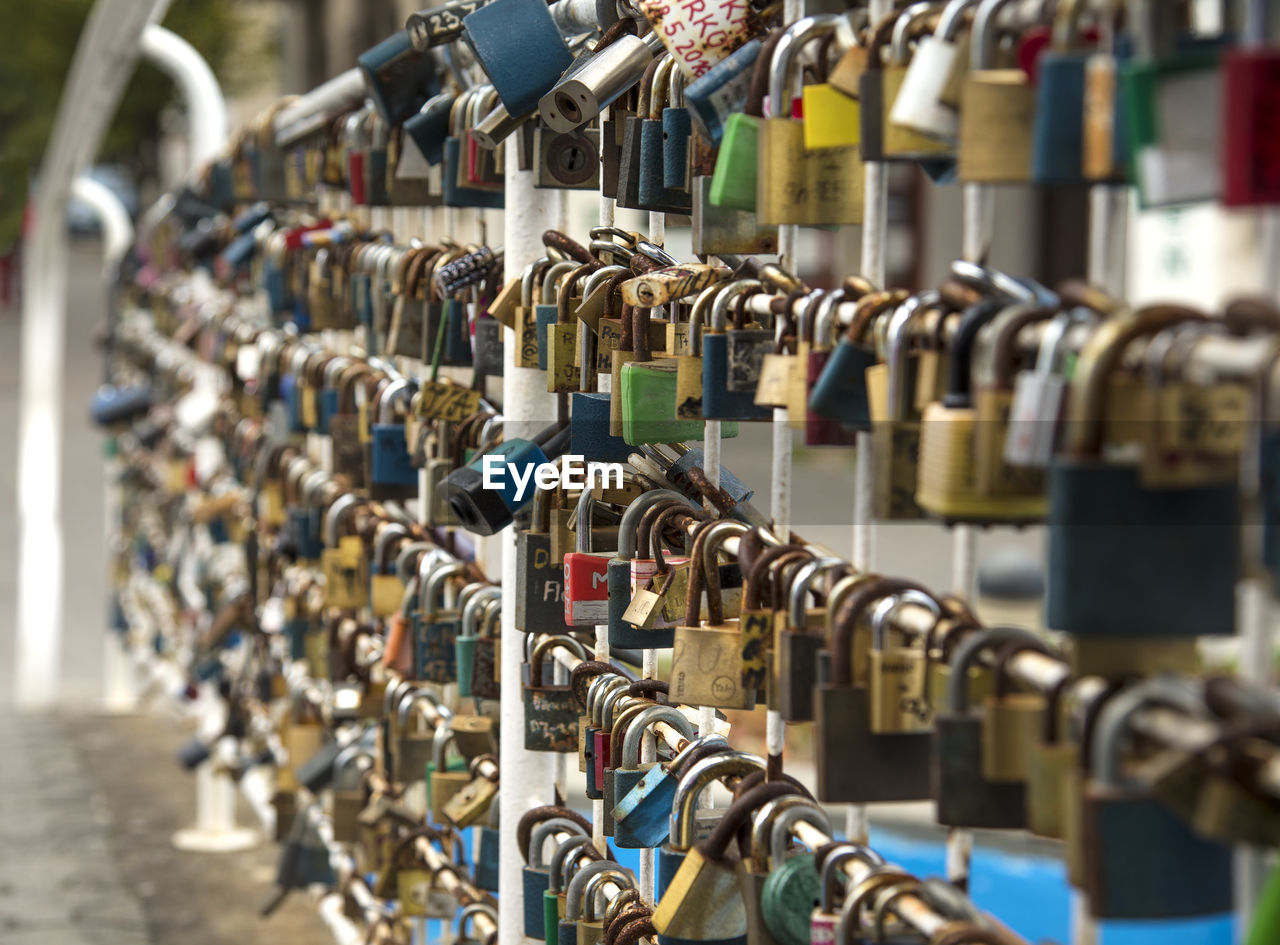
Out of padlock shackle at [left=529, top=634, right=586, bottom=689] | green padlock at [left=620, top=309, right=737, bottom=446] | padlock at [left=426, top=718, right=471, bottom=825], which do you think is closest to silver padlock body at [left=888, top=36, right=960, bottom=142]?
green padlock at [left=620, top=309, right=737, bottom=446]

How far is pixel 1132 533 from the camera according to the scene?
1.06m

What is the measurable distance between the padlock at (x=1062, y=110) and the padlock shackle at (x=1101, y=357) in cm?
10

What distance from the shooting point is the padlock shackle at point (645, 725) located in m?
1.94

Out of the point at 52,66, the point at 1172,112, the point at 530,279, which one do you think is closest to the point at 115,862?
the point at 530,279

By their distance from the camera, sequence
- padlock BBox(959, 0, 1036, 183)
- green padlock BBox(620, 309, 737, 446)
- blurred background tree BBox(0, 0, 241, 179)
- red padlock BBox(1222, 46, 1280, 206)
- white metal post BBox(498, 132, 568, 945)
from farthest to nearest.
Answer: blurred background tree BBox(0, 0, 241, 179) → white metal post BBox(498, 132, 568, 945) → green padlock BBox(620, 309, 737, 446) → padlock BBox(959, 0, 1036, 183) → red padlock BBox(1222, 46, 1280, 206)

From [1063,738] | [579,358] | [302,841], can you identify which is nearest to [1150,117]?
[1063,738]

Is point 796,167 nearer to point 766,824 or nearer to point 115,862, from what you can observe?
point 766,824

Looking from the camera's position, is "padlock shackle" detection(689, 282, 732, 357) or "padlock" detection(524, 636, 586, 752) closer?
"padlock shackle" detection(689, 282, 732, 357)

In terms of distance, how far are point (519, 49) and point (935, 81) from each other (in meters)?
0.89

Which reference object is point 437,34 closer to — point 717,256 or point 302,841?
point 717,256

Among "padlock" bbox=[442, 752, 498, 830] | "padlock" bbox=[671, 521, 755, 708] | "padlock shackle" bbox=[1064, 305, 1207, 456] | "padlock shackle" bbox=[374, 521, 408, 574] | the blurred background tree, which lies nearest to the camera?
"padlock shackle" bbox=[1064, 305, 1207, 456]

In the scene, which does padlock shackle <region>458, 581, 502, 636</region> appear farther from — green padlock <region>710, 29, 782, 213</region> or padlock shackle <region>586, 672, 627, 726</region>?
green padlock <region>710, 29, 782, 213</region>

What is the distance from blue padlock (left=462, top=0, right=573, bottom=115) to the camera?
199 cm

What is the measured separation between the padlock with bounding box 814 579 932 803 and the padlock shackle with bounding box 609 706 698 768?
544 mm
